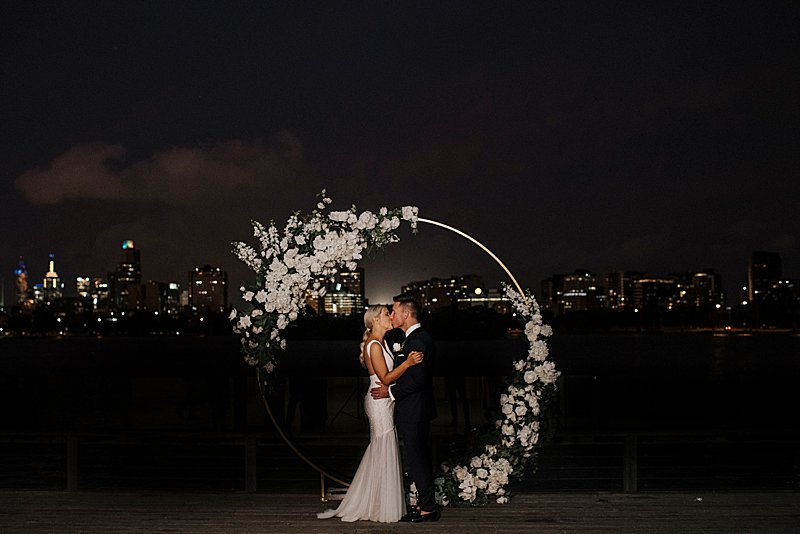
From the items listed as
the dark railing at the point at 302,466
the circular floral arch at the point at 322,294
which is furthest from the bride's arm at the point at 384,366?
the dark railing at the point at 302,466

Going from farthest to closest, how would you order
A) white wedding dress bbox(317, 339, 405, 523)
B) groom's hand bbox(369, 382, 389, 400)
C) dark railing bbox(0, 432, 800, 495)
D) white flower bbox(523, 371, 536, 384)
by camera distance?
dark railing bbox(0, 432, 800, 495), white flower bbox(523, 371, 536, 384), groom's hand bbox(369, 382, 389, 400), white wedding dress bbox(317, 339, 405, 523)

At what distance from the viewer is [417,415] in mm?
8930

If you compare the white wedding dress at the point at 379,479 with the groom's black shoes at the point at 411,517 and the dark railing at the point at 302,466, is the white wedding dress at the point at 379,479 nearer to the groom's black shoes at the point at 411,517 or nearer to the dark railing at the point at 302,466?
the groom's black shoes at the point at 411,517

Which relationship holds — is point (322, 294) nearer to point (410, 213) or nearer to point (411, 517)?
point (410, 213)

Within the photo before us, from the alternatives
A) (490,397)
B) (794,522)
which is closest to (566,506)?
(794,522)

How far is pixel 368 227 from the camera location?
395 inches

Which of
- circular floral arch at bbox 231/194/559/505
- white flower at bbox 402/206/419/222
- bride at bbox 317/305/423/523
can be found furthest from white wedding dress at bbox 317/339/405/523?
white flower at bbox 402/206/419/222

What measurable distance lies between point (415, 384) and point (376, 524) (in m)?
1.44

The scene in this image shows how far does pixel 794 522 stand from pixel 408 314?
4296mm

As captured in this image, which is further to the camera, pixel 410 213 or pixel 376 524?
pixel 410 213

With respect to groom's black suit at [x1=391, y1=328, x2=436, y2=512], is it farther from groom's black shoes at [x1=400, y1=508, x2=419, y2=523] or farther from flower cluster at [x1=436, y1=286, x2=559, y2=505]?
flower cluster at [x1=436, y1=286, x2=559, y2=505]

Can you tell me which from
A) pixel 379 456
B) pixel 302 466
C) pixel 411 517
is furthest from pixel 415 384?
pixel 302 466

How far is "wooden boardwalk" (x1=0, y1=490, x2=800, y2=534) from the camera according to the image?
28.3ft

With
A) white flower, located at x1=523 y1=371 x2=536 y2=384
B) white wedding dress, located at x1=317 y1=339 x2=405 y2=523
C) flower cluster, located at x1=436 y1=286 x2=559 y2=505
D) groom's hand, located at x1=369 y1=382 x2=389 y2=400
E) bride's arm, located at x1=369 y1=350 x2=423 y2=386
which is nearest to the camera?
bride's arm, located at x1=369 y1=350 x2=423 y2=386
